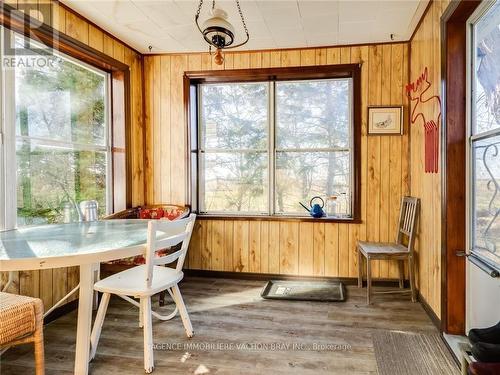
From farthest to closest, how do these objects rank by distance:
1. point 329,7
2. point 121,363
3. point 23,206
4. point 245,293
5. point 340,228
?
point 340,228, point 245,293, point 329,7, point 23,206, point 121,363

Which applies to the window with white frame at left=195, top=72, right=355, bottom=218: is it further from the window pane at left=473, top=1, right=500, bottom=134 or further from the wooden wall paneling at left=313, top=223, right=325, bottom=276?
the window pane at left=473, top=1, right=500, bottom=134

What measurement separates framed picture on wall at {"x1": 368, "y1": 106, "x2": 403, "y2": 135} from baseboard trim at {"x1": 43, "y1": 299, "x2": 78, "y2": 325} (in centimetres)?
320

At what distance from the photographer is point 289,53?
3.59 meters

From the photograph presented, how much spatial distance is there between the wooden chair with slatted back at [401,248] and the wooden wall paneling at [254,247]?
3.49 feet

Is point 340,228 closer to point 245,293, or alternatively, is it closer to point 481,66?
point 245,293

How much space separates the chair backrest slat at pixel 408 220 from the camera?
2.94 metres

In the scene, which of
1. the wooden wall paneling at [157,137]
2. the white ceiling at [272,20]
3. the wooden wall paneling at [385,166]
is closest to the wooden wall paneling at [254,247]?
the wooden wall paneling at [157,137]

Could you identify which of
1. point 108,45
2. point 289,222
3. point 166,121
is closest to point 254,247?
point 289,222

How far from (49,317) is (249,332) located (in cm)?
157

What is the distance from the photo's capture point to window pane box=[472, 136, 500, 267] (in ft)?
6.15

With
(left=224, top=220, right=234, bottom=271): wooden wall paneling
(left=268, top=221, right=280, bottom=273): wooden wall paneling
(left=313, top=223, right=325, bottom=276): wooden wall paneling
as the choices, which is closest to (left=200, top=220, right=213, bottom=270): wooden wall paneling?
(left=224, top=220, right=234, bottom=271): wooden wall paneling

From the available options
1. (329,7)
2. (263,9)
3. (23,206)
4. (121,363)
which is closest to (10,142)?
(23,206)

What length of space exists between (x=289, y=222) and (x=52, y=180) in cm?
227

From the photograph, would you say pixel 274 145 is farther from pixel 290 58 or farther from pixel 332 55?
pixel 332 55
